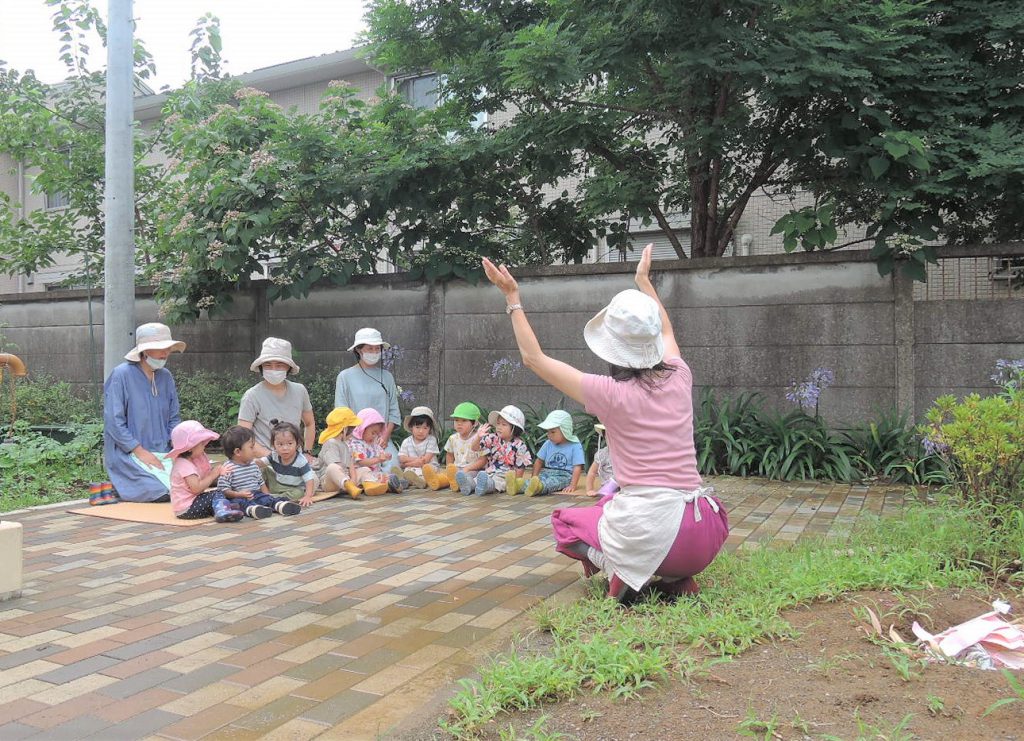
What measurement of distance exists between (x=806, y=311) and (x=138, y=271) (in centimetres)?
936

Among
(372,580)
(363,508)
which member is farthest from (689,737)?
(363,508)

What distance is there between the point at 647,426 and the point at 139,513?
4446mm

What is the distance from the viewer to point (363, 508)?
21.7 feet

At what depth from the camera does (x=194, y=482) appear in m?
6.21

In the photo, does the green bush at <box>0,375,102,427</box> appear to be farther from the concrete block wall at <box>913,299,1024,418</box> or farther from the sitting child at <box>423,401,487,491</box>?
the concrete block wall at <box>913,299,1024,418</box>

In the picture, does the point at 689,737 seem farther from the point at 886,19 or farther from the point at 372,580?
the point at 886,19

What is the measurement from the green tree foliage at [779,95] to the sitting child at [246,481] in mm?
3989

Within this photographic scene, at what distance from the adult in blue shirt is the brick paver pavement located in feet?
2.15

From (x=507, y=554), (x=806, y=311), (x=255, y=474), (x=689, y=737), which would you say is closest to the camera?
(x=689, y=737)

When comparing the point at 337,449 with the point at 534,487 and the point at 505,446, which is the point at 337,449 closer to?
the point at 505,446

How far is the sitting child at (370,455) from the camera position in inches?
285

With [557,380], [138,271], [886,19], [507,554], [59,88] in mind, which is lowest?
[507,554]

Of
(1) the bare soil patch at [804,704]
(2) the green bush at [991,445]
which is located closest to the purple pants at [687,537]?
(1) the bare soil patch at [804,704]

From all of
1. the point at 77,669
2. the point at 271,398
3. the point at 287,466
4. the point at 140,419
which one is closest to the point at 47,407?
the point at 140,419
